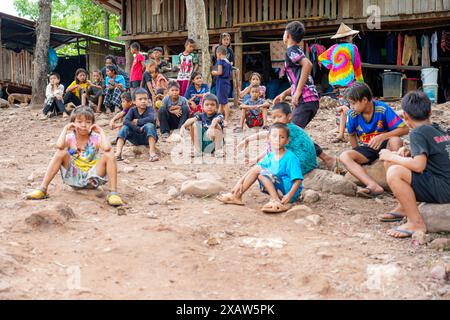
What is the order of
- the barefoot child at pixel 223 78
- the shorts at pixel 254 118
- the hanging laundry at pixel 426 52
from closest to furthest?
1. the shorts at pixel 254 118
2. the barefoot child at pixel 223 78
3. the hanging laundry at pixel 426 52

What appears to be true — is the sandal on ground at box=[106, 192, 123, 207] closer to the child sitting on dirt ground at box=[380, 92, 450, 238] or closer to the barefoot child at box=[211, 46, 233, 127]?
the child sitting on dirt ground at box=[380, 92, 450, 238]

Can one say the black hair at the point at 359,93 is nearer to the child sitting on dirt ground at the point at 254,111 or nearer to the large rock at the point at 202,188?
the large rock at the point at 202,188

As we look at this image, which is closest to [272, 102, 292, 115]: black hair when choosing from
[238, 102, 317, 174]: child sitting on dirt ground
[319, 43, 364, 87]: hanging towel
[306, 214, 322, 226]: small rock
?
[238, 102, 317, 174]: child sitting on dirt ground

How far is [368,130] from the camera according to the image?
4898 mm

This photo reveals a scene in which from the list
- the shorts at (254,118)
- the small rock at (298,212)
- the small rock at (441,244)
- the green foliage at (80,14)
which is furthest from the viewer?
the green foliage at (80,14)

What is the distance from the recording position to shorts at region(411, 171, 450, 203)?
372cm

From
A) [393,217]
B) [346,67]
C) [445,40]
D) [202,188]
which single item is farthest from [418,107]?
[445,40]

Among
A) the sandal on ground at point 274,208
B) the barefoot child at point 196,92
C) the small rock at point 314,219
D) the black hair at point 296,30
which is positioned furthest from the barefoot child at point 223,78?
the small rock at point 314,219

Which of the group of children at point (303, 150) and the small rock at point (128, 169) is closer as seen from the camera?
the group of children at point (303, 150)

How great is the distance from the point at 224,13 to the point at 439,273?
37.2 feet

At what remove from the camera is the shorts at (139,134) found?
258 inches

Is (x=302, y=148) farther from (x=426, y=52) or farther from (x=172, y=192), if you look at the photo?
(x=426, y=52)

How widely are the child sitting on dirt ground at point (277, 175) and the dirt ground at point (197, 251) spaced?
0.58 ft
